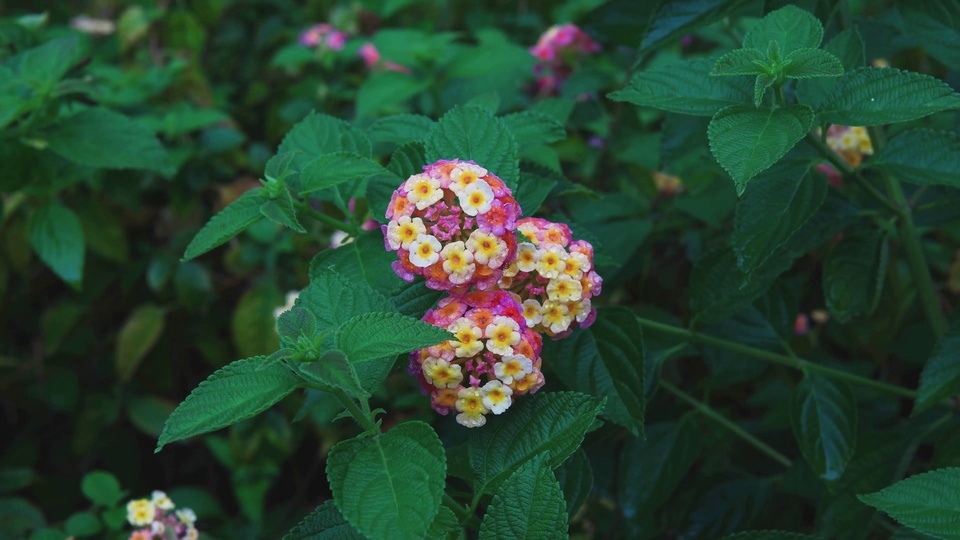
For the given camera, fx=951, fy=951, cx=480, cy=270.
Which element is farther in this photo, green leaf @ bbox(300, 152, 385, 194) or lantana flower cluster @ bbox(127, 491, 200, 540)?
lantana flower cluster @ bbox(127, 491, 200, 540)

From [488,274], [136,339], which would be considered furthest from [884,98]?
[136,339]

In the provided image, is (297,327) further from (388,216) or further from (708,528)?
(708,528)

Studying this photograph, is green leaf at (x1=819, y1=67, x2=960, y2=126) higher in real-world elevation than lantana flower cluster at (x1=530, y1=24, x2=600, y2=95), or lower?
higher

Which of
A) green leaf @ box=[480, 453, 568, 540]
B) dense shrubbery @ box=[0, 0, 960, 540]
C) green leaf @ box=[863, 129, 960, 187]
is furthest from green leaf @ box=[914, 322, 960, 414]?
green leaf @ box=[480, 453, 568, 540]

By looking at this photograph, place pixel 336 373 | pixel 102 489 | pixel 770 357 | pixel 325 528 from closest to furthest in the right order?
pixel 336 373 → pixel 325 528 → pixel 770 357 → pixel 102 489

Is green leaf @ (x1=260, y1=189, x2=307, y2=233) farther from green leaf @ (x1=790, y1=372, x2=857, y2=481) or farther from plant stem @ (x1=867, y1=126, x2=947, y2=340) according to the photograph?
plant stem @ (x1=867, y1=126, x2=947, y2=340)

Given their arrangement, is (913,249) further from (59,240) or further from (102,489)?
(59,240)
